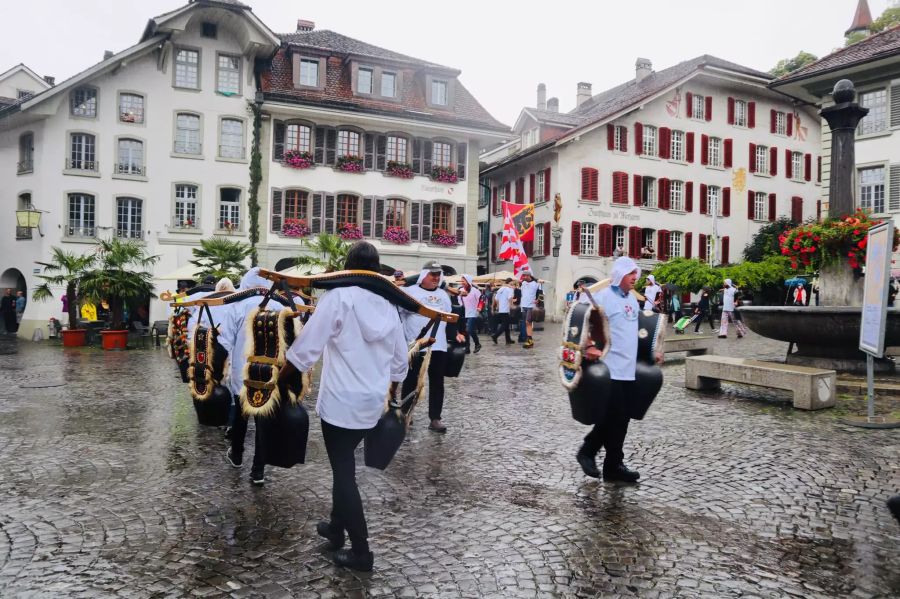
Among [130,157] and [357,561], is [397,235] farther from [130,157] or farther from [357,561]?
[357,561]

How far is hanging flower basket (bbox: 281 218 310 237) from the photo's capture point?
28984 mm

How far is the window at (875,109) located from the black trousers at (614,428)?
79.7ft

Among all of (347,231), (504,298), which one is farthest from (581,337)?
(347,231)

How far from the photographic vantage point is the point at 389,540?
15.0 feet

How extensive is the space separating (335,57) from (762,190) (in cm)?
2507

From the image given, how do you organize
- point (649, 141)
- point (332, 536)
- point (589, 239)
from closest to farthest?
point (332, 536)
point (589, 239)
point (649, 141)

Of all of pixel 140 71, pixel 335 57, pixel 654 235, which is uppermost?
pixel 335 57

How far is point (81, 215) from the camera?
87.9 ft

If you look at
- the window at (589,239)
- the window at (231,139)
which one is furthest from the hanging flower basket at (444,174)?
the window at (231,139)

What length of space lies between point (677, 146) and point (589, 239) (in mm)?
7517

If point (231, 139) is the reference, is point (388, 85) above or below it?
above

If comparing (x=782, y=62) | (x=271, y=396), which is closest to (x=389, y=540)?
(x=271, y=396)

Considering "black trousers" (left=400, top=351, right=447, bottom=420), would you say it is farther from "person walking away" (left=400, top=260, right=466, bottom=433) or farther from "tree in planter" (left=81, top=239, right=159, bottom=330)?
"tree in planter" (left=81, top=239, right=159, bottom=330)

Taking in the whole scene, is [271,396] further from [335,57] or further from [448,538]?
[335,57]
